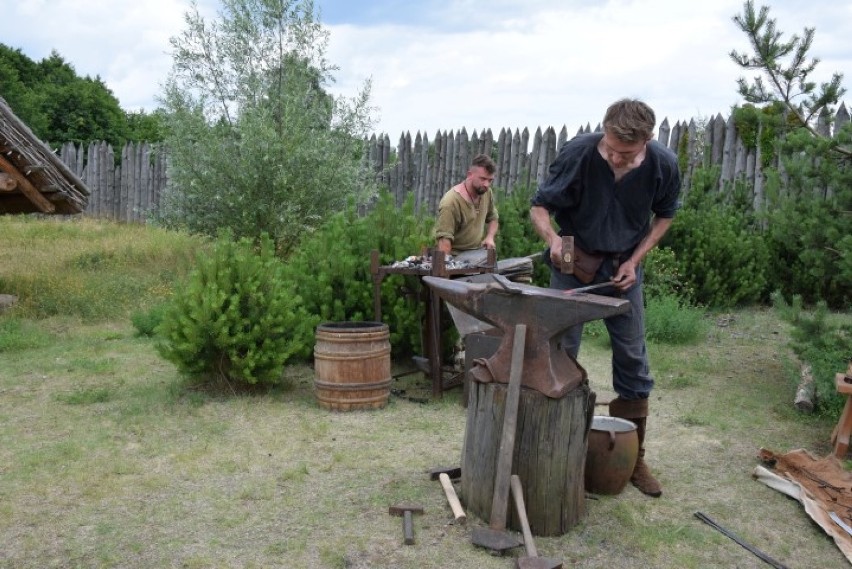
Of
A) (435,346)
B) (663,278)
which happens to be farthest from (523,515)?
(663,278)

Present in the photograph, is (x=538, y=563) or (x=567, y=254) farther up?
(x=567, y=254)

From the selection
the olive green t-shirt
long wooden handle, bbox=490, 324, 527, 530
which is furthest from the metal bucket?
the olive green t-shirt

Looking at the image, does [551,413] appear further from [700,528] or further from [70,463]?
[70,463]

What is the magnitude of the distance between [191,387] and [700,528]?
403 cm

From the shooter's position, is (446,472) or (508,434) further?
(446,472)

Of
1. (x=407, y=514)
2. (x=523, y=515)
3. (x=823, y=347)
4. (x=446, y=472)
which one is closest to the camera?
(x=523, y=515)

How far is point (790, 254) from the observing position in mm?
10703

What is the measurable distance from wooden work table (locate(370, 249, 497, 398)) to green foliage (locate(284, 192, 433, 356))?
0.76 ft

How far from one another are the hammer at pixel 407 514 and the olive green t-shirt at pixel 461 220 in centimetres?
330

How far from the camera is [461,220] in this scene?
716 cm

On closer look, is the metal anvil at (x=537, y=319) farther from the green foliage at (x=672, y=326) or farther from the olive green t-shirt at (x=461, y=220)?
the green foliage at (x=672, y=326)

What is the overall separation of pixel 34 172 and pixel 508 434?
23.4 feet

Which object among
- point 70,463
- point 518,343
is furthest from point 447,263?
point 70,463

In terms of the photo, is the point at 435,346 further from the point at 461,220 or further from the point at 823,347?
the point at 823,347
